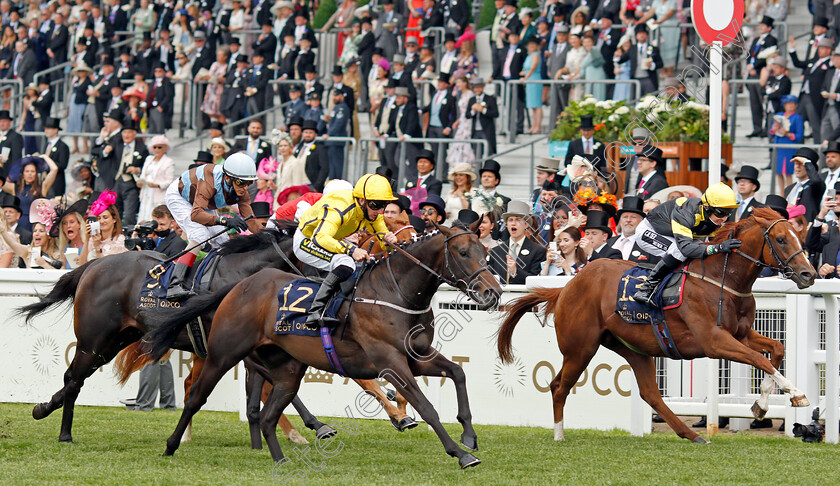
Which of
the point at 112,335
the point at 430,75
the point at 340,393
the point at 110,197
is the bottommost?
the point at 340,393

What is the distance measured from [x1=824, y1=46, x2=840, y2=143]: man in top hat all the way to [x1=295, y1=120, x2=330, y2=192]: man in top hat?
5.81 metres

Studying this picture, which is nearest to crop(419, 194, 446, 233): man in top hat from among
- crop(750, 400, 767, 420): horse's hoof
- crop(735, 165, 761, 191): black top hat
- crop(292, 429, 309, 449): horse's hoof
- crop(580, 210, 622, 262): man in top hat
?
crop(580, 210, 622, 262): man in top hat

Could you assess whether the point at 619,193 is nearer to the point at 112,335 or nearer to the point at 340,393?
the point at 340,393

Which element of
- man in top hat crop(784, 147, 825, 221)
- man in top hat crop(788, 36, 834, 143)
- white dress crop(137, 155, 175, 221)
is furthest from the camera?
white dress crop(137, 155, 175, 221)

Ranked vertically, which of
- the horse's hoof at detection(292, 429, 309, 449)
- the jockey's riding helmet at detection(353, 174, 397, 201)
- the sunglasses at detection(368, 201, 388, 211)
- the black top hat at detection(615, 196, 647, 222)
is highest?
the jockey's riding helmet at detection(353, 174, 397, 201)

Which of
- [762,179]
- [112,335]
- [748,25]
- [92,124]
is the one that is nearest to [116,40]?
[92,124]

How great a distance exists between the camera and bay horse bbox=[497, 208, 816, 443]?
8430 mm

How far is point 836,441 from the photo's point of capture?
29.1 ft

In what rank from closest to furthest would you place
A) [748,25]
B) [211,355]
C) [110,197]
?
[211,355] < [110,197] < [748,25]

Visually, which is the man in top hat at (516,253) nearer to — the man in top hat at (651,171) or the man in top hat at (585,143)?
the man in top hat at (651,171)

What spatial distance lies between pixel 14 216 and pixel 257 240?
646 centimetres

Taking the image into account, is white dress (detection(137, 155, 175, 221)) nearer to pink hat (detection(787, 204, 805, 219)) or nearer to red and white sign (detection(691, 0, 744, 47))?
pink hat (detection(787, 204, 805, 219))

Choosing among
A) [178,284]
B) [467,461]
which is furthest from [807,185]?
[178,284]

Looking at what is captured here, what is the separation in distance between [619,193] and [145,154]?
7.07m
